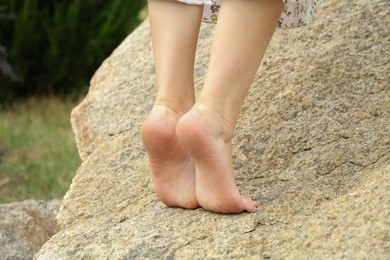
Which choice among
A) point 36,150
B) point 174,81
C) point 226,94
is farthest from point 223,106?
point 36,150

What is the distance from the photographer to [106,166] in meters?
2.65

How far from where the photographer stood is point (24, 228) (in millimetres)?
2844

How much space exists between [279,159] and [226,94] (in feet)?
1.25

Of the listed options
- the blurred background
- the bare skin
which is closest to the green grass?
the blurred background

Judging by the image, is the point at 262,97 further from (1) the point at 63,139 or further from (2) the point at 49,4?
(2) the point at 49,4

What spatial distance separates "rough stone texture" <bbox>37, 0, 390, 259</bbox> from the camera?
6.36ft

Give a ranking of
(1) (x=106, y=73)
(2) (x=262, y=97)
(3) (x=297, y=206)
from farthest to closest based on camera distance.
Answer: (1) (x=106, y=73)
(2) (x=262, y=97)
(3) (x=297, y=206)

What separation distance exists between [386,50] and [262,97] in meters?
0.44

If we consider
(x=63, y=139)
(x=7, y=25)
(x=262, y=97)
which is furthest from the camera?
(x=7, y=25)

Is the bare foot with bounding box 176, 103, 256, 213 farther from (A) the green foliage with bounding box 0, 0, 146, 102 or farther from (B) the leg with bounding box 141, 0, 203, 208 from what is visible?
(A) the green foliage with bounding box 0, 0, 146, 102

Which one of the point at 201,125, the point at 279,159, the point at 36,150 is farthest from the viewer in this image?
the point at 36,150

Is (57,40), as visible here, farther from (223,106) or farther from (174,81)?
(223,106)

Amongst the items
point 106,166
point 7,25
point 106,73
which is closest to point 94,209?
point 106,166

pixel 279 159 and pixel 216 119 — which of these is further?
pixel 279 159
